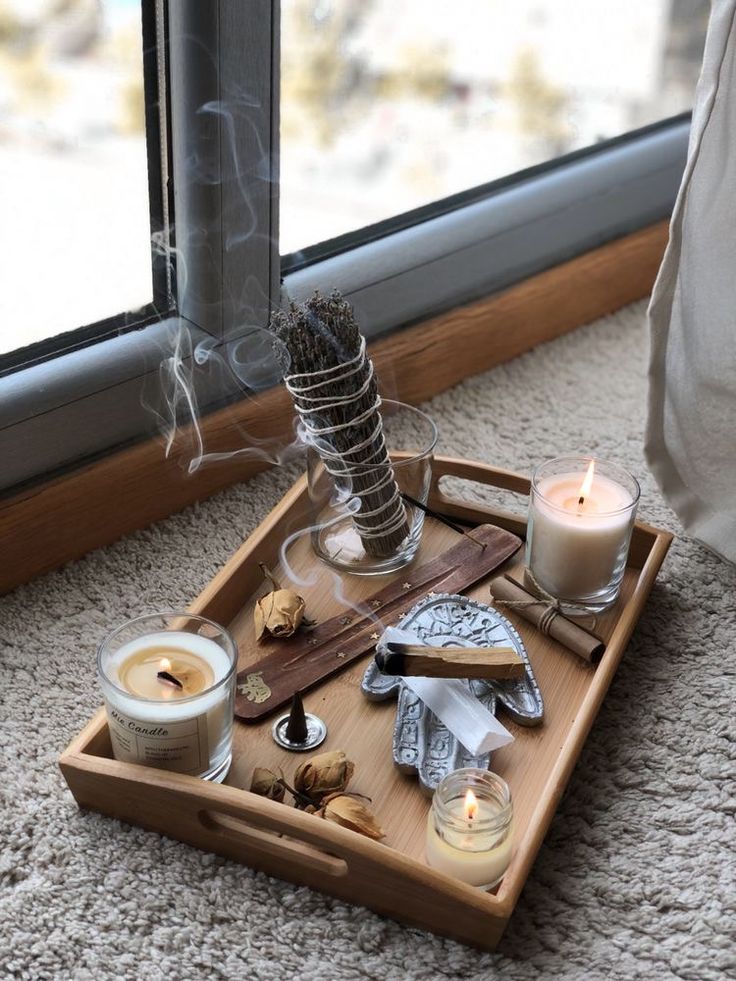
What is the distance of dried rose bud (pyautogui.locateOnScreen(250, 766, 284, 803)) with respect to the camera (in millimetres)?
831

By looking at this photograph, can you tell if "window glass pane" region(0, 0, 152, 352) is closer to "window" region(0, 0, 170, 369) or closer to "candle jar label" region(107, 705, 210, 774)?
"window" region(0, 0, 170, 369)

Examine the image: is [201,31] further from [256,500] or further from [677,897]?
[677,897]

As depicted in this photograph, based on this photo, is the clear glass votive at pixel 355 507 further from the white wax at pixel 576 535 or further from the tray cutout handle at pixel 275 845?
the tray cutout handle at pixel 275 845

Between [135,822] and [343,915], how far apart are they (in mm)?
171

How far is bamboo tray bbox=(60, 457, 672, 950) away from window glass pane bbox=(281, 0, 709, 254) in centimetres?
50

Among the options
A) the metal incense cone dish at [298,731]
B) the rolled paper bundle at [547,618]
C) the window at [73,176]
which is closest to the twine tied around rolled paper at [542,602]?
the rolled paper bundle at [547,618]

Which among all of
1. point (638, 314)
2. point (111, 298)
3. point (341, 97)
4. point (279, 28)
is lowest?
point (638, 314)

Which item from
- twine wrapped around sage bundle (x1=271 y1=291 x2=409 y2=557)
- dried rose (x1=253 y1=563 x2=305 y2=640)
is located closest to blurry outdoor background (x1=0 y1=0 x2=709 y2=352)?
twine wrapped around sage bundle (x1=271 y1=291 x2=409 y2=557)

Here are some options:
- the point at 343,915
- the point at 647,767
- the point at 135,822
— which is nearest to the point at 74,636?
the point at 135,822

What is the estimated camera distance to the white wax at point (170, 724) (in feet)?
2.62

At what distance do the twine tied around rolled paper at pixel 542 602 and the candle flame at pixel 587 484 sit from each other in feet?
0.27

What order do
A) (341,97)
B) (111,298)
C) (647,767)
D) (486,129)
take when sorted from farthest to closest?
→ (486,129)
(341,97)
(111,298)
(647,767)

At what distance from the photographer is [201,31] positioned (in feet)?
3.51

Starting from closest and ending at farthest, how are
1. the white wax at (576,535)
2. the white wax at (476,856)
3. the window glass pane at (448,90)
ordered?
the white wax at (476,856)
the white wax at (576,535)
the window glass pane at (448,90)
